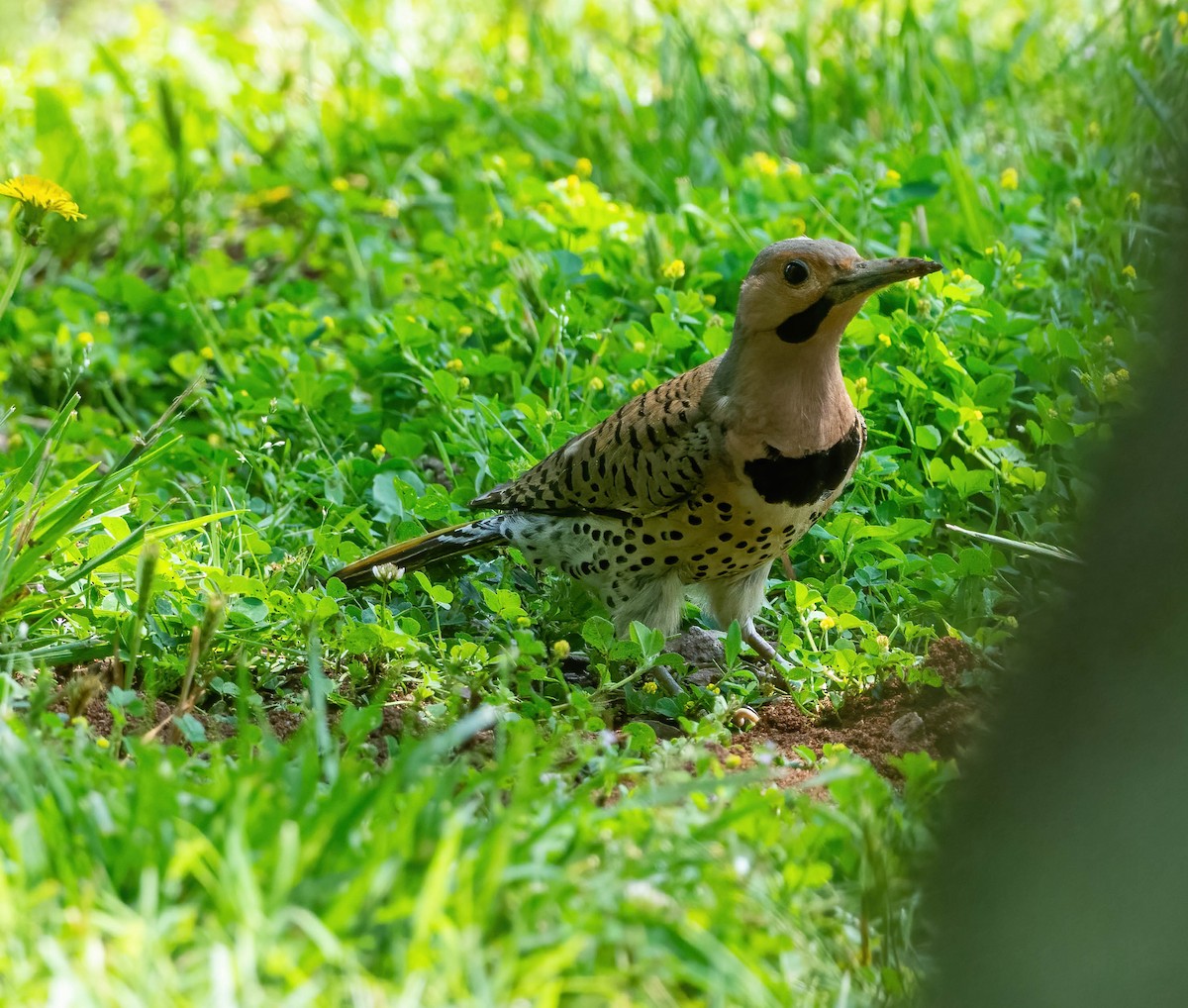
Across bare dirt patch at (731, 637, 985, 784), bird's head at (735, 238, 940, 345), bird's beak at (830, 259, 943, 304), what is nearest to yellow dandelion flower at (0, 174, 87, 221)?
bird's head at (735, 238, 940, 345)

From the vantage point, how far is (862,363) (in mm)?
4691

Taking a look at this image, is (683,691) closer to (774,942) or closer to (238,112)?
(774,942)

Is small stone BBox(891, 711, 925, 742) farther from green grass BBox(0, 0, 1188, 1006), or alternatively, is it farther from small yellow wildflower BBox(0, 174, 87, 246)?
small yellow wildflower BBox(0, 174, 87, 246)

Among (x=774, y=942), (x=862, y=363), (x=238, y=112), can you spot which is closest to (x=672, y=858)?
(x=774, y=942)

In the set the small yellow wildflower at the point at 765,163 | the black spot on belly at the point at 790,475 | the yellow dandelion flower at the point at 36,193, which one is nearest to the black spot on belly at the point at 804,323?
the black spot on belly at the point at 790,475

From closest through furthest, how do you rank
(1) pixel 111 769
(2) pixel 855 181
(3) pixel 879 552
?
1. (1) pixel 111 769
2. (3) pixel 879 552
3. (2) pixel 855 181

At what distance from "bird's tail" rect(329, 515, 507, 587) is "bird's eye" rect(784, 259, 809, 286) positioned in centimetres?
110

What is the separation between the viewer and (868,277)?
3.55m

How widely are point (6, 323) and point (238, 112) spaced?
2124 millimetres

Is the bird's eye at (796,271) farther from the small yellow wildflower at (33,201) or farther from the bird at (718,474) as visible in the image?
the small yellow wildflower at (33,201)

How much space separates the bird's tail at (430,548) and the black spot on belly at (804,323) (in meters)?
1.01

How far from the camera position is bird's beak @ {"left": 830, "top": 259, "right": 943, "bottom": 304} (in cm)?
347

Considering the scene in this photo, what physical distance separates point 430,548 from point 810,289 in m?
1.31

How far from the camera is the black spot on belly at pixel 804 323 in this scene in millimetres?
3623
